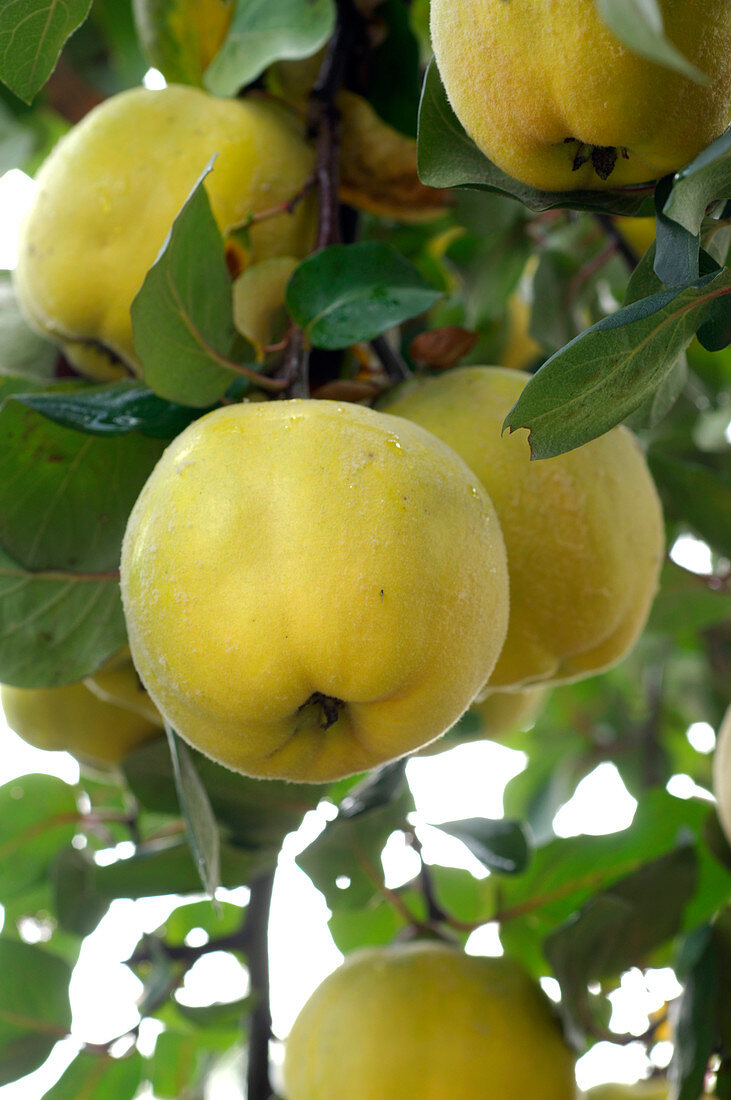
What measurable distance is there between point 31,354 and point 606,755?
4.29ft

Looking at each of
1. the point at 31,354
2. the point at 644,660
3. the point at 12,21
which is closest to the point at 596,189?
the point at 12,21

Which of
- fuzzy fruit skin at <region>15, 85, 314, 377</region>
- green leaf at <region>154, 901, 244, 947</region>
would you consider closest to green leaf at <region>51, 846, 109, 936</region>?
green leaf at <region>154, 901, 244, 947</region>

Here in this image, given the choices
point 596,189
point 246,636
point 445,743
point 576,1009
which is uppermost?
point 596,189

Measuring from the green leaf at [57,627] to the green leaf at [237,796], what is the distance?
0.20 metres

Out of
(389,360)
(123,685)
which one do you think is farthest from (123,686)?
(389,360)

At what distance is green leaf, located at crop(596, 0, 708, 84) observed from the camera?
380 millimetres

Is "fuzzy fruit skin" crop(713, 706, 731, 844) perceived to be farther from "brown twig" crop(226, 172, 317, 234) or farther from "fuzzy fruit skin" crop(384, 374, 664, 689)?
"brown twig" crop(226, 172, 317, 234)

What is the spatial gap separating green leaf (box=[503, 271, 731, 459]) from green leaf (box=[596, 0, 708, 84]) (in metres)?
0.17

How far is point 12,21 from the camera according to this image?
663 mm

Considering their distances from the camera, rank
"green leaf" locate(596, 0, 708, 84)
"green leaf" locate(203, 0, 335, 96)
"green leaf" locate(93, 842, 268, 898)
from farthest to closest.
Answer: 1. "green leaf" locate(93, 842, 268, 898)
2. "green leaf" locate(203, 0, 335, 96)
3. "green leaf" locate(596, 0, 708, 84)

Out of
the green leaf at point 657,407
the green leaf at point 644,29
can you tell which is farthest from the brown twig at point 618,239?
the green leaf at point 644,29

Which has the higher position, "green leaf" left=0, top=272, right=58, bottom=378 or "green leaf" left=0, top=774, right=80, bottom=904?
"green leaf" left=0, top=272, right=58, bottom=378

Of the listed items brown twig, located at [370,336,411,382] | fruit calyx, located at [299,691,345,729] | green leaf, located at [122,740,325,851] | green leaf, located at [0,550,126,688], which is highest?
brown twig, located at [370,336,411,382]

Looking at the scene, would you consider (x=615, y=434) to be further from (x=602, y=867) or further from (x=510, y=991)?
(x=602, y=867)
